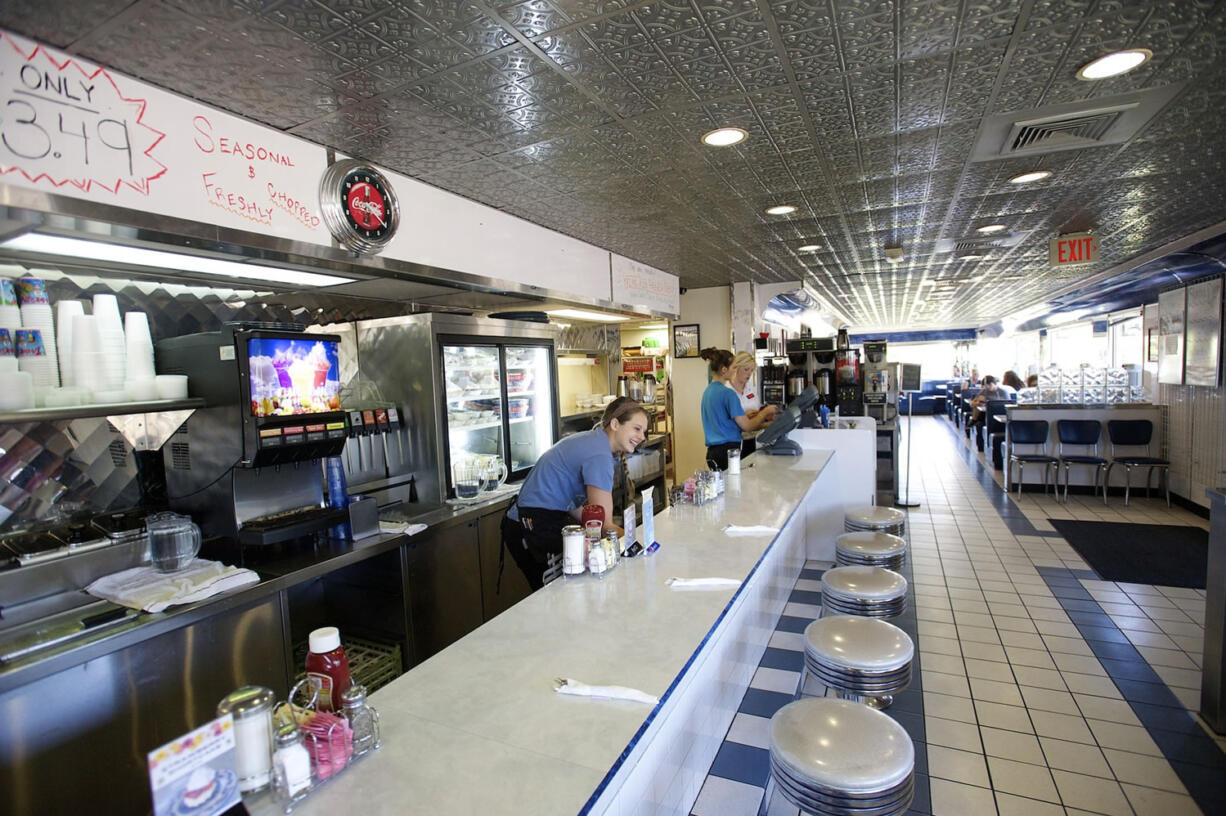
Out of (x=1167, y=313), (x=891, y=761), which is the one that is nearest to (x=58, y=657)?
(x=891, y=761)

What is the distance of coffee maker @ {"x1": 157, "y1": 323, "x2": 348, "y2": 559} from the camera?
2570 millimetres

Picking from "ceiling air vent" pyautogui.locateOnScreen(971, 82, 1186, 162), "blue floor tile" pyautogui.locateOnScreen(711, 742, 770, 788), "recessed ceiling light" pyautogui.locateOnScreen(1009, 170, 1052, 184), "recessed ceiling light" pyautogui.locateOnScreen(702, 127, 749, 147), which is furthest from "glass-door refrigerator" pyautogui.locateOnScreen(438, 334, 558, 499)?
"recessed ceiling light" pyautogui.locateOnScreen(1009, 170, 1052, 184)

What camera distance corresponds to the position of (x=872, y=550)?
306cm

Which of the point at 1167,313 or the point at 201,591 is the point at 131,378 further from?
the point at 1167,313

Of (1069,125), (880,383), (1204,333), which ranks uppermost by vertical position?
(1069,125)

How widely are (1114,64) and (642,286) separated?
12.5ft

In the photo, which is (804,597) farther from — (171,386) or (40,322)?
(40,322)

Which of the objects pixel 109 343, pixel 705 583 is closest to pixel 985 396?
pixel 705 583

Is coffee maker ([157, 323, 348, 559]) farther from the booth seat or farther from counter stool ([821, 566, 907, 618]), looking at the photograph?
the booth seat

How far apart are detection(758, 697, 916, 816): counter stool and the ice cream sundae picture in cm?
240

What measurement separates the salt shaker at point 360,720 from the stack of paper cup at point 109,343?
2.14m

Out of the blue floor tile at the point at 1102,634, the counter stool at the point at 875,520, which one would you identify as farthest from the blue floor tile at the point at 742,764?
the blue floor tile at the point at 1102,634

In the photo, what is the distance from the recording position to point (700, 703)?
6.56ft

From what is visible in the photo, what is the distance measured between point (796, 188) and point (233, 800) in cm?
372
